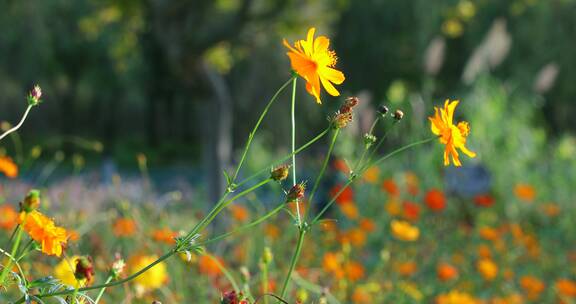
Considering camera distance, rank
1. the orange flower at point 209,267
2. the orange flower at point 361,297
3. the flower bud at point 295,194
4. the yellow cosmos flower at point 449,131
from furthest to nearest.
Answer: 1. the orange flower at point 361,297
2. the orange flower at point 209,267
3. the yellow cosmos flower at point 449,131
4. the flower bud at point 295,194

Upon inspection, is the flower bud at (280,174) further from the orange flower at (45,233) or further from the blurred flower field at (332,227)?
the orange flower at (45,233)

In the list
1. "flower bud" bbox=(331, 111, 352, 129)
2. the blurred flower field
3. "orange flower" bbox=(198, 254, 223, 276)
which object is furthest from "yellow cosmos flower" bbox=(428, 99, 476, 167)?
"orange flower" bbox=(198, 254, 223, 276)

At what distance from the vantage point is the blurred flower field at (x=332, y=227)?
924 millimetres

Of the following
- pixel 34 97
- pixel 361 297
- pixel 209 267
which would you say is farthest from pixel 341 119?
pixel 361 297

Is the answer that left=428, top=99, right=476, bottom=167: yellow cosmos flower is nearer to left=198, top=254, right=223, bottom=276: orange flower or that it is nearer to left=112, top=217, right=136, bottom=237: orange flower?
left=198, top=254, right=223, bottom=276: orange flower

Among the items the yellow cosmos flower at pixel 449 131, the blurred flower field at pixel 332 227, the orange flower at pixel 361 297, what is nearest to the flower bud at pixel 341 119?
the blurred flower field at pixel 332 227

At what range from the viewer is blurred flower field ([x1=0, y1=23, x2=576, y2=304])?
92 cm

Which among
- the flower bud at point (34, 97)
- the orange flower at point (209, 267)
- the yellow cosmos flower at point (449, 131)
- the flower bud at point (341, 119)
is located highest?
the orange flower at point (209, 267)

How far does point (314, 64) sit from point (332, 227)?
2792mm

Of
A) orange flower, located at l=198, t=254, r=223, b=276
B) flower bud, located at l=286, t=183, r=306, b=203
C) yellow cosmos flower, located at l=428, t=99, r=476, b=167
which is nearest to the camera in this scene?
flower bud, located at l=286, t=183, r=306, b=203

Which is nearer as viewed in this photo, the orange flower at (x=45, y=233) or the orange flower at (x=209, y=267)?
the orange flower at (x=45, y=233)

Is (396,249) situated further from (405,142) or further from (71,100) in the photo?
(71,100)

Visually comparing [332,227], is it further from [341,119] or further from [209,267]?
[341,119]

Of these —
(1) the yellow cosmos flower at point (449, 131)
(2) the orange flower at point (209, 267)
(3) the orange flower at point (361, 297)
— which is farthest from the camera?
(3) the orange flower at point (361, 297)
